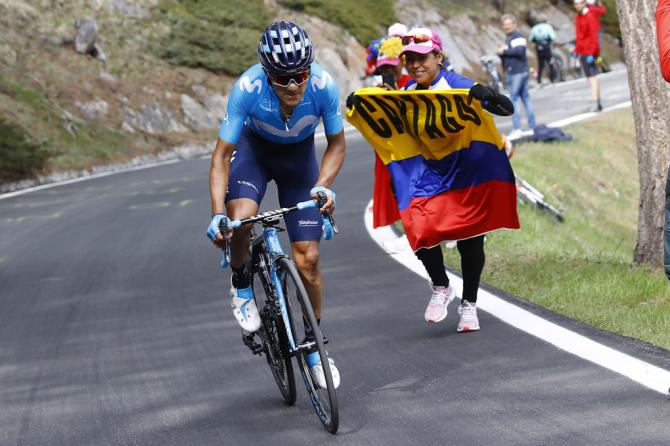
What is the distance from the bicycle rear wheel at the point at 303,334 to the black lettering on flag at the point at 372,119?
7.90 feet

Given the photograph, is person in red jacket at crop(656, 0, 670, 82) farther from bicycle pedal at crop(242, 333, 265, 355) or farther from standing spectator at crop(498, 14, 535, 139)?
standing spectator at crop(498, 14, 535, 139)

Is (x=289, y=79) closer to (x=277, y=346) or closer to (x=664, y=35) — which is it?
(x=277, y=346)

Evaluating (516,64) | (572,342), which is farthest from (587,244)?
(572,342)

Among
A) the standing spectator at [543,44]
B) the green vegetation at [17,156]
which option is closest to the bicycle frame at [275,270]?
the green vegetation at [17,156]

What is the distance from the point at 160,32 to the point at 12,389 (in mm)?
26801

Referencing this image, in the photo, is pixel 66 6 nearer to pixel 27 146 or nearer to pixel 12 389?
pixel 27 146

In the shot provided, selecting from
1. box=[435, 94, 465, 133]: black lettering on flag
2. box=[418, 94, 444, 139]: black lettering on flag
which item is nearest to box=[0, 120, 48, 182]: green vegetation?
box=[418, 94, 444, 139]: black lettering on flag

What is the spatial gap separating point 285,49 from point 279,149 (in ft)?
3.37

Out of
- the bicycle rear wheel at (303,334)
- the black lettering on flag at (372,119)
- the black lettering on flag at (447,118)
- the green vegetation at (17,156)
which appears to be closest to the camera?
the bicycle rear wheel at (303,334)

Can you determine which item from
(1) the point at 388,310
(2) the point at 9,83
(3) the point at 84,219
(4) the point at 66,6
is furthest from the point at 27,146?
(1) the point at 388,310

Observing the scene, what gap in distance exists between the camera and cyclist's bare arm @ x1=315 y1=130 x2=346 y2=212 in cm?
647

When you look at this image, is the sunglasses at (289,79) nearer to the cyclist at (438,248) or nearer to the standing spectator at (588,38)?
the cyclist at (438,248)

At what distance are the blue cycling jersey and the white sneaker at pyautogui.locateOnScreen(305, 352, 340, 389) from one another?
1.29 metres

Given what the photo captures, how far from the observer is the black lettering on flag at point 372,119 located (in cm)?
838
